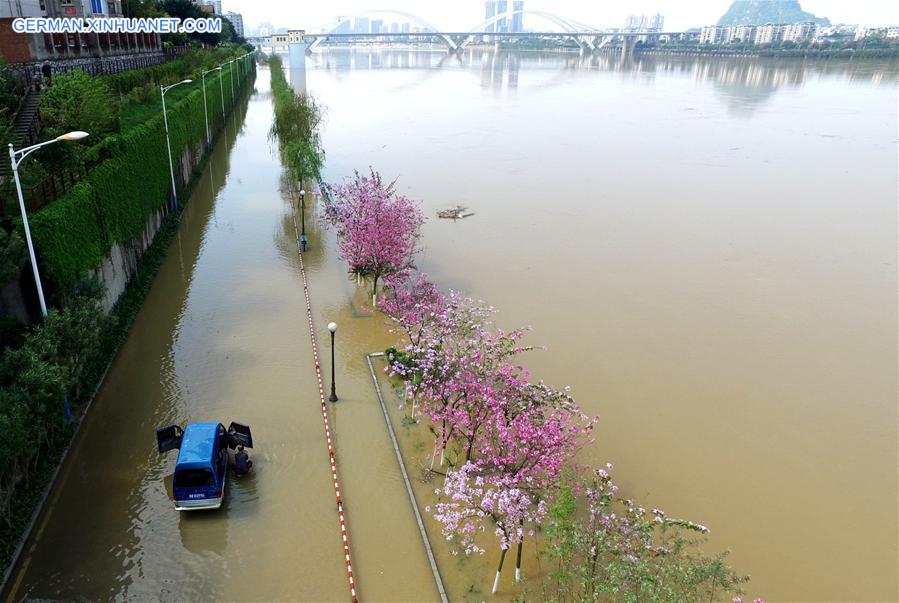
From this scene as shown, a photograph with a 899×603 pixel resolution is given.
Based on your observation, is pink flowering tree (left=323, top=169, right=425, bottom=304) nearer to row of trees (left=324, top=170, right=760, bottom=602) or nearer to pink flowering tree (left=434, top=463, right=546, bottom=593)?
row of trees (left=324, top=170, right=760, bottom=602)

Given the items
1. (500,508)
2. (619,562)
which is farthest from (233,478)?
(619,562)

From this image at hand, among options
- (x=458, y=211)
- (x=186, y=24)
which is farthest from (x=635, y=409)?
(x=186, y=24)

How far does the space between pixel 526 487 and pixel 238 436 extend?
6.58m

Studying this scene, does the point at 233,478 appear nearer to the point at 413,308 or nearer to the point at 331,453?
the point at 331,453

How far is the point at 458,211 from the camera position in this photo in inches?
1300

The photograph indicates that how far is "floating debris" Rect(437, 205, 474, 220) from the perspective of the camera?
32.2 meters

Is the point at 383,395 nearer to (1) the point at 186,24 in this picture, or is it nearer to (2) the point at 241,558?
(2) the point at 241,558

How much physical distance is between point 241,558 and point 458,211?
2445 cm

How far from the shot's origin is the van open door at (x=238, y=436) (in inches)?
514

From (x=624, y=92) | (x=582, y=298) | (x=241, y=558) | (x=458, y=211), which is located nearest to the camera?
(x=241, y=558)

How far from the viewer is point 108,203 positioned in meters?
18.4

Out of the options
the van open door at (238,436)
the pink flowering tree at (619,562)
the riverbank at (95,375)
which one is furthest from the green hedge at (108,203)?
the pink flowering tree at (619,562)

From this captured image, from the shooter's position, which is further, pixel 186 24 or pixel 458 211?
pixel 186 24

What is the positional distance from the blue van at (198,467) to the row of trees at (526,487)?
4.47m
